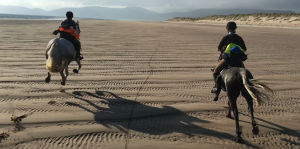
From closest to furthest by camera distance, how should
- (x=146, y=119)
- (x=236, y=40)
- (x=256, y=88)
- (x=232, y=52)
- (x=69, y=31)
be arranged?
(x=256, y=88)
(x=232, y=52)
(x=146, y=119)
(x=236, y=40)
(x=69, y=31)

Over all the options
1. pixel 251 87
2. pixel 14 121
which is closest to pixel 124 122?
pixel 14 121

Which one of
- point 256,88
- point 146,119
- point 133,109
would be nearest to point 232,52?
point 256,88

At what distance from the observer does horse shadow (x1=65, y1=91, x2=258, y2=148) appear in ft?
11.9

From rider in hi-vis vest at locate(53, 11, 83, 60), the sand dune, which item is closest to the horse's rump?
rider in hi-vis vest at locate(53, 11, 83, 60)

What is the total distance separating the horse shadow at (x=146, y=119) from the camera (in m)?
3.62

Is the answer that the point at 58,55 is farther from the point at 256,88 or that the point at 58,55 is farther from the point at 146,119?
the point at 256,88

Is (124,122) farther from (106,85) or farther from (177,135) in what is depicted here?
(106,85)

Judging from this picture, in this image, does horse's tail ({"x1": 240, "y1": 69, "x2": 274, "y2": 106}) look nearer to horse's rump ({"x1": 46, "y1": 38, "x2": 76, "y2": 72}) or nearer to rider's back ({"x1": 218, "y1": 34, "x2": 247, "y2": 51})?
rider's back ({"x1": 218, "y1": 34, "x2": 247, "y2": 51})

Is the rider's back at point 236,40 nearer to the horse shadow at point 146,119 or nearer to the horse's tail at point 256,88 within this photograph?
the horse's tail at point 256,88

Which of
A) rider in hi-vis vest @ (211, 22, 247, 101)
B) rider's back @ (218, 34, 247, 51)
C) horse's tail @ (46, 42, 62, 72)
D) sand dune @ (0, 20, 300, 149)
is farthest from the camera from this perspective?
horse's tail @ (46, 42, 62, 72)

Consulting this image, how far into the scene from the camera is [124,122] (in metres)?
3.86

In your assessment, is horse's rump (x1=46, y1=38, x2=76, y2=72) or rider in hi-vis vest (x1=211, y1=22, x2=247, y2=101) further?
horse's rump (x1=46, y1=38, x2=76, y2=72)

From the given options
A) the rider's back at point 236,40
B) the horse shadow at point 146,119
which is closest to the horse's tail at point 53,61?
the horse shadow at point 146,119

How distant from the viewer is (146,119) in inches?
157
